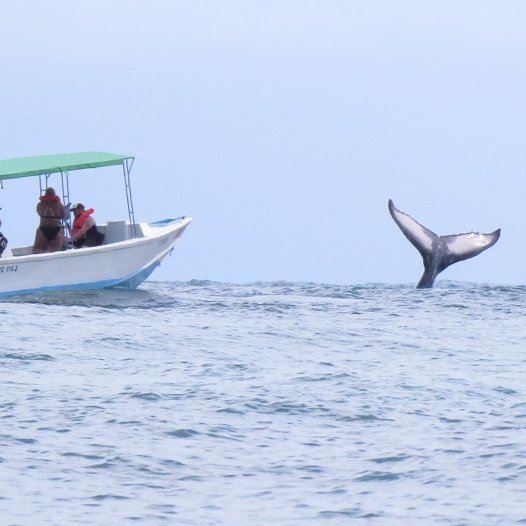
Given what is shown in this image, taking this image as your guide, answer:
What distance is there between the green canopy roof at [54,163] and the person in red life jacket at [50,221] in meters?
0.67

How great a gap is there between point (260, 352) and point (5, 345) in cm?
416

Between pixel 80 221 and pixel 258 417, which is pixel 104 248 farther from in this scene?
pixel 258 417

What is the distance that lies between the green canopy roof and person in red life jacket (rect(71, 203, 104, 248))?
104 centimetres

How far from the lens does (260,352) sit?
18.6 meters

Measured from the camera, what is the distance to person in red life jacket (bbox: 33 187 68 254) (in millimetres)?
24219

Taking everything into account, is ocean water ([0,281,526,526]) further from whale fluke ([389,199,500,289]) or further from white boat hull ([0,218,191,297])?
whale fluke ([389,199,500,289])

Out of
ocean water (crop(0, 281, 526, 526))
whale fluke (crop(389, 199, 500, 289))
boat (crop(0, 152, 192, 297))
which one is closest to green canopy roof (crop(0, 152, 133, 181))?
boat (crop(0, 152, 192, 297))

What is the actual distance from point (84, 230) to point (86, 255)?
68.7 inches

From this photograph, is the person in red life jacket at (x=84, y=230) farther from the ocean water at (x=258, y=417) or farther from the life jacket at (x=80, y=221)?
the ocean water at (x=258, y=417)

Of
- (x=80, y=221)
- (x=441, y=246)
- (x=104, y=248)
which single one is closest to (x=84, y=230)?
(x=80, y=221)

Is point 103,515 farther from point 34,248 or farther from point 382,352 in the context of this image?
point 34,248

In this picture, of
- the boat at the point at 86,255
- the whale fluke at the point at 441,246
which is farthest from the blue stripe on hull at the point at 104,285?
the whale fluke at the point at 441,246

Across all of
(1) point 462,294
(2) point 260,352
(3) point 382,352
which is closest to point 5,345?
(2) point 260,352

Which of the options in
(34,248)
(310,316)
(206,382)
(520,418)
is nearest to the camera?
(520,418)
